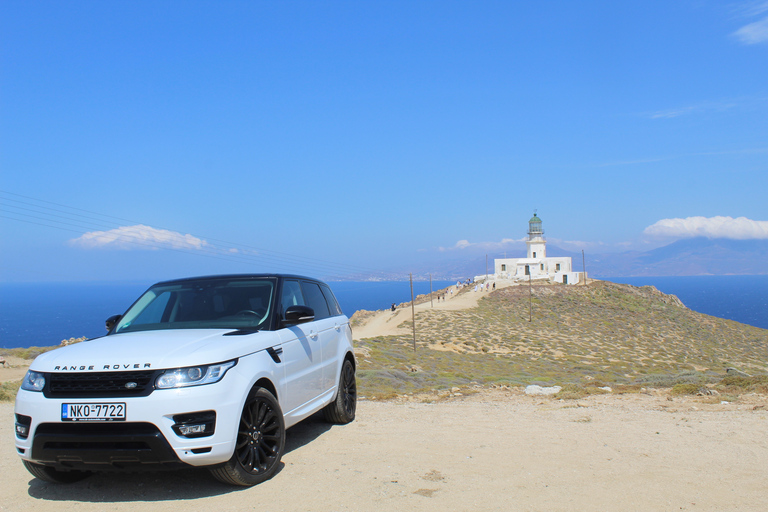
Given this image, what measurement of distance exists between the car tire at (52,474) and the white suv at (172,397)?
11mm

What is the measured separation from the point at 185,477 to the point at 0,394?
9.14m

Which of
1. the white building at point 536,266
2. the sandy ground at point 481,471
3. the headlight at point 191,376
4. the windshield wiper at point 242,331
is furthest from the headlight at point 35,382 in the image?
the white building at point 536,266

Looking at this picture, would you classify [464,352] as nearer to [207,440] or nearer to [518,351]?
[518,351]

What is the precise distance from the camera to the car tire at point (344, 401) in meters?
7.61

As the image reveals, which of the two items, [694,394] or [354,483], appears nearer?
[354,483]

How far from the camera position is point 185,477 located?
5266 millimetres

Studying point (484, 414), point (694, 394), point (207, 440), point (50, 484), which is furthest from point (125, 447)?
point (694, 394)

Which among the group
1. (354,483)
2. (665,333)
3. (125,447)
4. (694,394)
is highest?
(125,447)

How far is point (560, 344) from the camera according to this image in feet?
132

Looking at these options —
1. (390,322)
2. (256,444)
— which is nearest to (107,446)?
(256,444)

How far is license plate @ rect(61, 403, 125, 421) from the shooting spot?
172 inches

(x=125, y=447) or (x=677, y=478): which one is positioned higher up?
(x=125, y=447)

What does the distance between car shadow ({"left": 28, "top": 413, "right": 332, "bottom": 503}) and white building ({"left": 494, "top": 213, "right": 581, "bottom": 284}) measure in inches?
3030

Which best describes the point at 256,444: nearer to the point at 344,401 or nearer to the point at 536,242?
the point at 344,401
